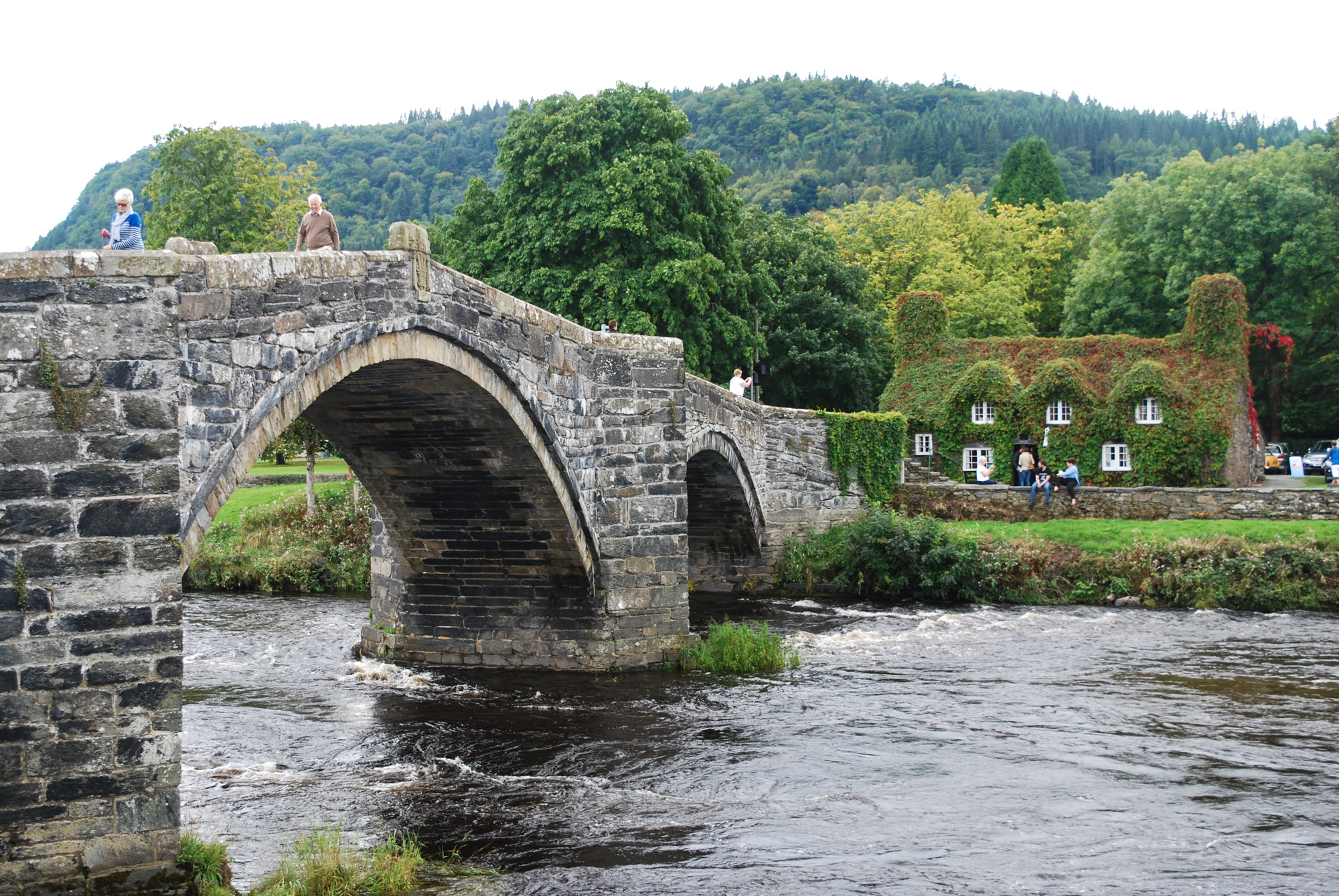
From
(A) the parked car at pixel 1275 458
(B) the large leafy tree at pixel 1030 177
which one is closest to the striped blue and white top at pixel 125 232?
(A) the parked car at pixel 1275 458

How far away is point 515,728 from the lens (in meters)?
12.6

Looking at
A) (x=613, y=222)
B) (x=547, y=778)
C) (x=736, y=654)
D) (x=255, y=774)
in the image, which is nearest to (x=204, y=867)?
(x=255, y=774)

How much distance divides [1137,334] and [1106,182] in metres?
44.3

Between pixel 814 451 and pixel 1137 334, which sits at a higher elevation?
pixel 1137 334

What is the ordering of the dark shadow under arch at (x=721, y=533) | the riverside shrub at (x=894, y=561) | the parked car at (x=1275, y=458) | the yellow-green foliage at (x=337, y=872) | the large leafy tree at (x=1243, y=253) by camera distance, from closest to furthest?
the yellow-green foliage at (x=337, y=872)
the riverside shrub at (x=894, y=561)
the dark shadow under arch at (x=721, y=533)
the large leafy tree at (x=1243, y=253)
the parked car at (x=1275, y=458)

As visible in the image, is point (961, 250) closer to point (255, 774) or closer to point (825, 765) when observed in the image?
point (825, 765)

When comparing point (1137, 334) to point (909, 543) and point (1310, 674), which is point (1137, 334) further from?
point (1310, 674)

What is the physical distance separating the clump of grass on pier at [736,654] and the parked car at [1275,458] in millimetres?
26318

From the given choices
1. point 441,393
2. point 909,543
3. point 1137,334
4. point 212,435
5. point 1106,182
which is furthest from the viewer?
point 1106,182

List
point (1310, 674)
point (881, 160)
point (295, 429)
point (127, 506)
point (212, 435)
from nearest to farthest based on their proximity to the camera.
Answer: point (127, 506), point (212, 435), point (1310, 674), point (295, 429), point (881, 160)

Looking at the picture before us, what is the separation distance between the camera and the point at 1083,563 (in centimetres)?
2098

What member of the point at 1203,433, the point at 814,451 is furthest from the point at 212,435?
the point at 1203,433

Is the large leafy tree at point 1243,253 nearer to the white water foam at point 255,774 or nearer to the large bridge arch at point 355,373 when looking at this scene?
the large bridge arch at point 355,373

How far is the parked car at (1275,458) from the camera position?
1447 inches
